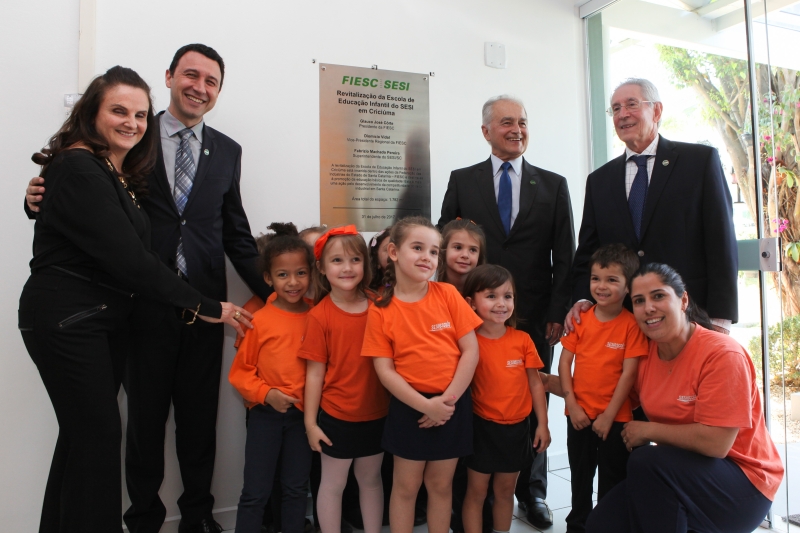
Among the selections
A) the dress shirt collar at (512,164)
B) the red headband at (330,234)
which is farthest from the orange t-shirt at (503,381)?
the dress shirt collar at (512,164)

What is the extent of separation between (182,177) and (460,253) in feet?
3.65

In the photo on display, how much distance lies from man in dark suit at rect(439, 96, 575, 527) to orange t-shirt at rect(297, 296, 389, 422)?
0.76 meters

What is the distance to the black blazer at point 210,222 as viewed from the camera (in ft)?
6.82

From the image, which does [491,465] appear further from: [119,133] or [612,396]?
[119,133]

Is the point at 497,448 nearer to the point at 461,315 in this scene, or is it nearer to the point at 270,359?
the point at 461,315

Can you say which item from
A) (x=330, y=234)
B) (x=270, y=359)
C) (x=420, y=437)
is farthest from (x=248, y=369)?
(x=420, y=437)

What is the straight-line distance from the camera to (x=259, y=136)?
2.60m

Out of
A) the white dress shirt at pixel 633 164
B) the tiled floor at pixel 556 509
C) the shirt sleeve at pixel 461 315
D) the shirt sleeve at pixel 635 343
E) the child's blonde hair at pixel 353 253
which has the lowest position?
the tiled floor at pixel 556 509

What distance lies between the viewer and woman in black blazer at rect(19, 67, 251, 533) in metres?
1.52

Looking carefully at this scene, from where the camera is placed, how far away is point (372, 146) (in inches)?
112

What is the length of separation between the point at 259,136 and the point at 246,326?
39.0 inches

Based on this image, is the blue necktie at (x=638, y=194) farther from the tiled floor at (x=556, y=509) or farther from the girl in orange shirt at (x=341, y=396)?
the tiled floor at (x=556, y=509)

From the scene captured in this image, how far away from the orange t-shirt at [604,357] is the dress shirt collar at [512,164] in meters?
0.83

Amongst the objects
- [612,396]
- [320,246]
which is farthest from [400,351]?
[612,396]
